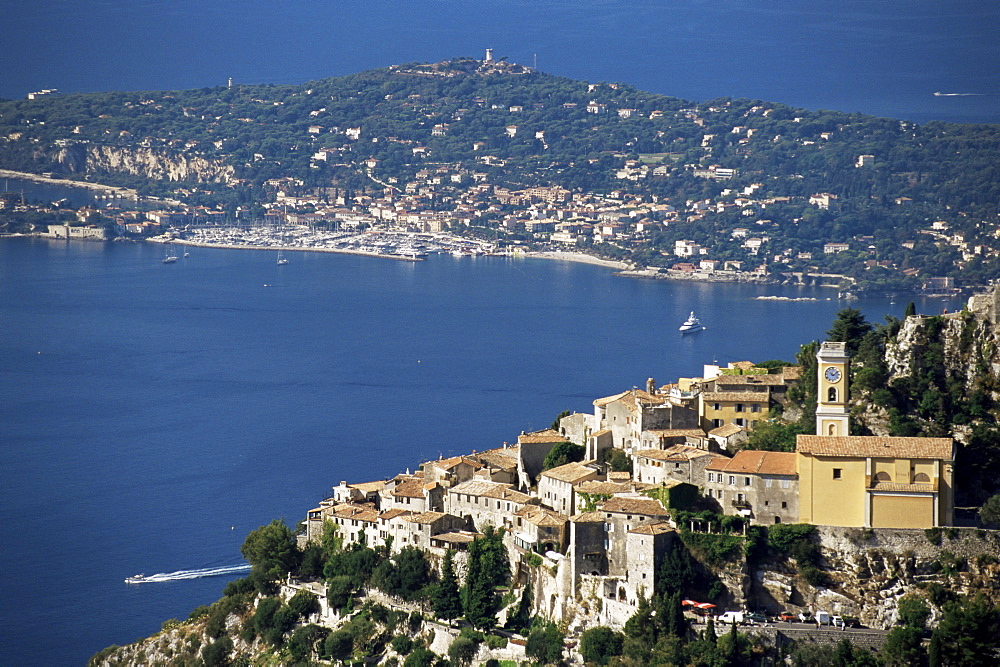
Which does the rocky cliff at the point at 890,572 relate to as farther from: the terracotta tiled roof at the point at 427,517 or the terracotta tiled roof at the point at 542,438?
the terracotta tiled roof at the point at 542,438

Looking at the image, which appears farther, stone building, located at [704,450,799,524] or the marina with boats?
the marina with boats

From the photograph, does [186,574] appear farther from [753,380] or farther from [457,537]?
[753,380]

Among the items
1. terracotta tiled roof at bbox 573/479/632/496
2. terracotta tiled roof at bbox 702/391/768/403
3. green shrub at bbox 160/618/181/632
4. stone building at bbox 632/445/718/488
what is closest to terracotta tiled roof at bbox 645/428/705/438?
stone building at bbox 632/445/718/488

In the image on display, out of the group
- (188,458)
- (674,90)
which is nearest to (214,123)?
(674,90)

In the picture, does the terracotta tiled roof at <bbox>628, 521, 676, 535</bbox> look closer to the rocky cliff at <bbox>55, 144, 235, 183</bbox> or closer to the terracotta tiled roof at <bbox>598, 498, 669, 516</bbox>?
the terracotta tiled roof at <bbox>598, 498, 669, 516</bbox>

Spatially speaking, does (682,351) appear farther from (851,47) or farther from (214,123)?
(851,47)

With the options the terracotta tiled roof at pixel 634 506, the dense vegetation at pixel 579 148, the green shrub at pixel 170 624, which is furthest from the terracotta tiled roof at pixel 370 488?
the dense vegetation at pixel 579 148
